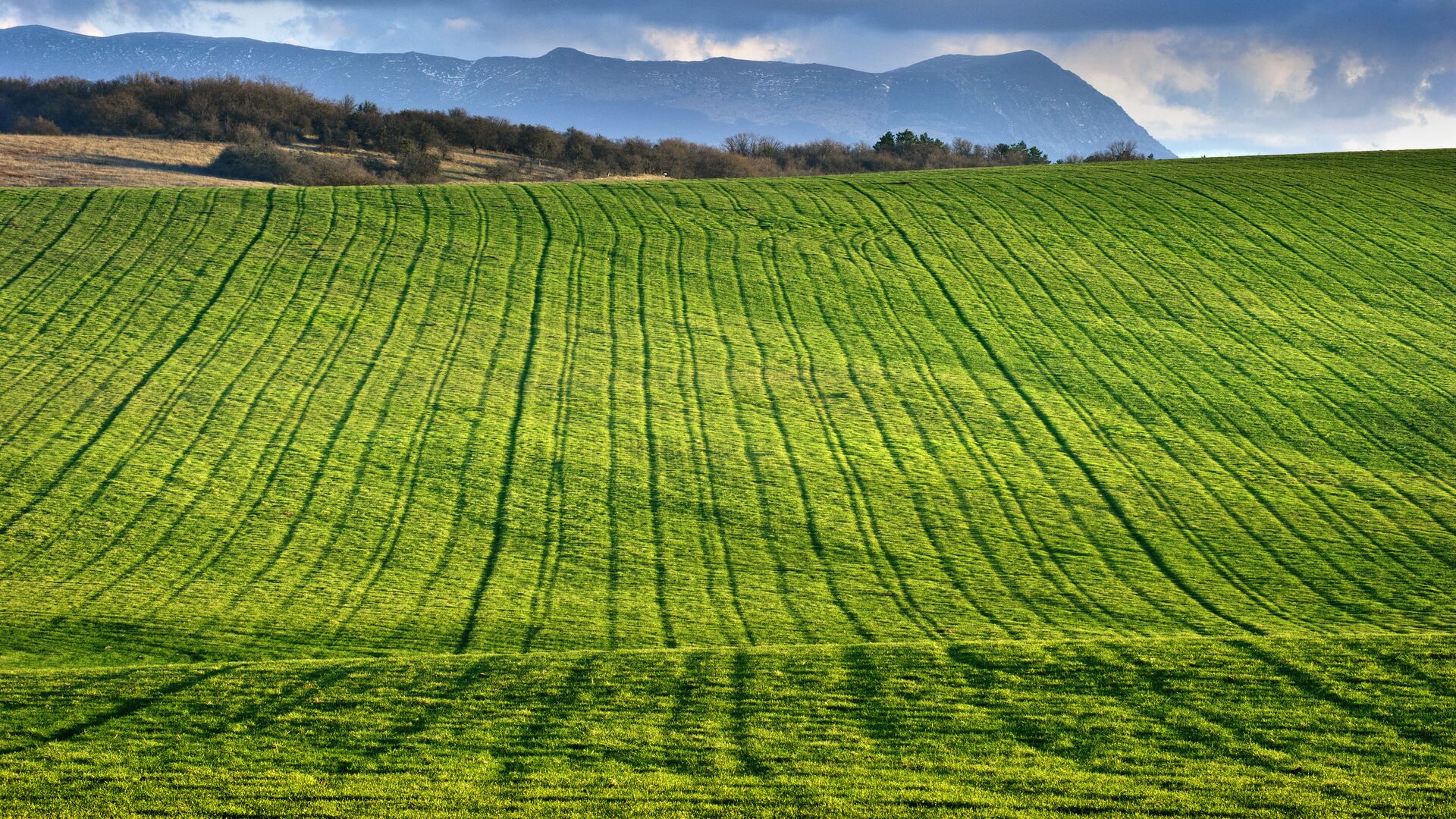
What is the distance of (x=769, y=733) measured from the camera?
1159 centimetres

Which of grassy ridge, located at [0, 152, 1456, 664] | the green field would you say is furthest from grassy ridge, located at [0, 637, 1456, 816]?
grassy ridge, located at [0, 152, 1456, 664]

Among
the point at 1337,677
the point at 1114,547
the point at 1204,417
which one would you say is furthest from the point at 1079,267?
the point at 1337,677

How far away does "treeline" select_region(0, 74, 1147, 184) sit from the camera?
5762 centimetres

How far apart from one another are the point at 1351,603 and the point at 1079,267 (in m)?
22.0

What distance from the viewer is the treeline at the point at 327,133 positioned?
2269 inches

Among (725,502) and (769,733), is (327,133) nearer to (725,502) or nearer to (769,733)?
(725,502)

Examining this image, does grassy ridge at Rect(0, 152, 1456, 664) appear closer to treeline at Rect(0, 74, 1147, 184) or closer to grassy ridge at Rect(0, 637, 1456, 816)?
grassy ridge at Rect(0, 637, 1456, 816)

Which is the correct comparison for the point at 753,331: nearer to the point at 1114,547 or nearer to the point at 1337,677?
the point at 1114,547

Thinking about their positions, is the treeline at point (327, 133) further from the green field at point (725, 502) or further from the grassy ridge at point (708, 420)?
the grassy ridge at point (708, 420)

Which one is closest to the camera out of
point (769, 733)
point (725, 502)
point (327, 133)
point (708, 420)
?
point (769, 733)

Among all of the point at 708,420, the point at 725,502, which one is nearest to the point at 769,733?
the point at 725,502

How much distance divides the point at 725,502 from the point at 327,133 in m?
52.6

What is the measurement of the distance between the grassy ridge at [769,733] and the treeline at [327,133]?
45.6 m

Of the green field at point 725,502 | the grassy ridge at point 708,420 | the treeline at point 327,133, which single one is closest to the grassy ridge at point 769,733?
the green field at point 725,502
